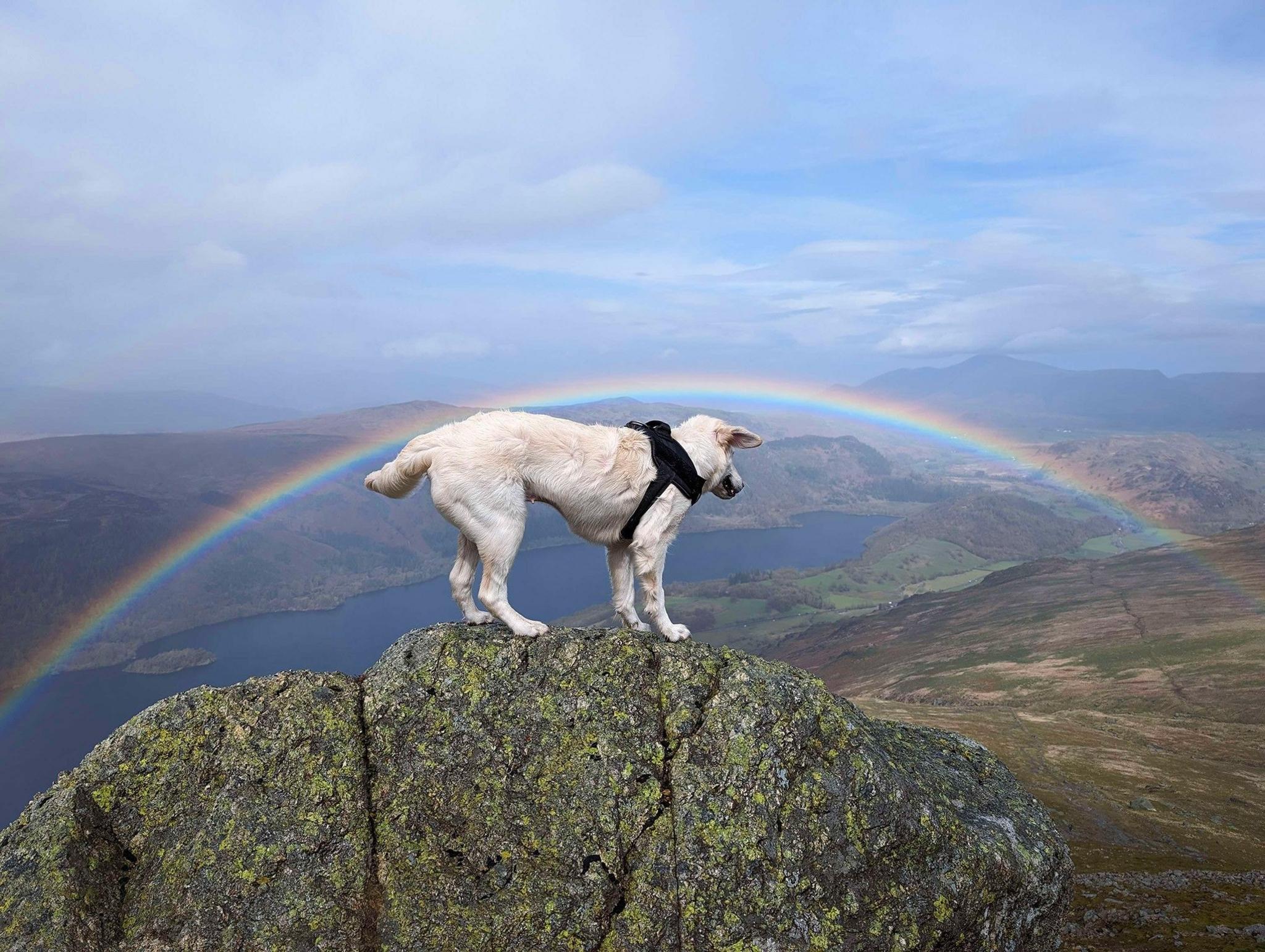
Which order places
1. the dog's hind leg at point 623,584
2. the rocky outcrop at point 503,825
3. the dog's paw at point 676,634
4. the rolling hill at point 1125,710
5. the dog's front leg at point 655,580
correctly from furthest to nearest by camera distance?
the rolling hill at point 1125,710 → the dog's hind leg at point 623,584 → the dog's front leg at point 655,580 → the dog's paw at point 676,634 → the rocky outcrop at point 503,825

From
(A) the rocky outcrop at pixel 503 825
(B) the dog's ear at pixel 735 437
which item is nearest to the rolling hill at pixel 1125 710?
(A) the rocky outcrop at pixel 503 825

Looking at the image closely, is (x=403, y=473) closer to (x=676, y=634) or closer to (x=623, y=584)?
(x=623, y=584)

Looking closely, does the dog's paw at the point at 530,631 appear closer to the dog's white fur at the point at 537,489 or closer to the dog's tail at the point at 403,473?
the dog's white fur at the point at 537,489

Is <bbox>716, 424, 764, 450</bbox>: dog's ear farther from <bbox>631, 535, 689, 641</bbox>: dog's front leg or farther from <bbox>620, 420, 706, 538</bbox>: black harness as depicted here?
<bbox>631, 535, 689, 641</bbox>: dog's front leg

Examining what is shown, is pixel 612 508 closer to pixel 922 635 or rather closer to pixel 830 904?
pixel 830 904

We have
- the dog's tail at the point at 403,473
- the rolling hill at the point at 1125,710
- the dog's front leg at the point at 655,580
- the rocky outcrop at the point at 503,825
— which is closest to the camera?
the rocky outcrop at the point at 503,825

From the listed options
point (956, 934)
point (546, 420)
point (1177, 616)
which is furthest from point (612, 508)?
point (1177, 616)
